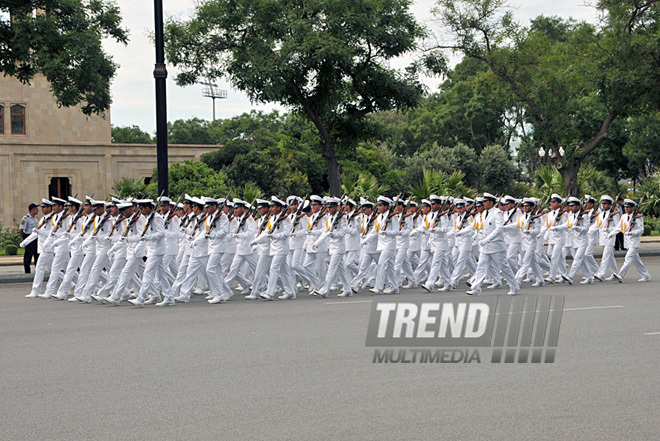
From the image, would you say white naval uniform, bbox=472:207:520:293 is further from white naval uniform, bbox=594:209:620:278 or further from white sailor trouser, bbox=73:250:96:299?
white sailor trouser, bbox=73:250:96:299

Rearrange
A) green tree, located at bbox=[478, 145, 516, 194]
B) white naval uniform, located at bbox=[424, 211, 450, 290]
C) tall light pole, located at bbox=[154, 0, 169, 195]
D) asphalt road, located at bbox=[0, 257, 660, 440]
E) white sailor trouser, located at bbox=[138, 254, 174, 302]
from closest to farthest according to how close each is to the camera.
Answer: asphalt road, located at bbox=[0, 257, 660, 440] < white sailor trouser, located at bbox=[138, 254, 174, 302] < white naval uniform, located at bbox=[424, 211, 450, 290] < tall light pole, located at bbox=[154, 0, 169, 195] < green tree, located at bbox=[478, 145, 516, 194]

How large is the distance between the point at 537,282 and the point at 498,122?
47902mm

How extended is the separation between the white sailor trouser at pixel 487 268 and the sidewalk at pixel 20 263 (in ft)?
35.1

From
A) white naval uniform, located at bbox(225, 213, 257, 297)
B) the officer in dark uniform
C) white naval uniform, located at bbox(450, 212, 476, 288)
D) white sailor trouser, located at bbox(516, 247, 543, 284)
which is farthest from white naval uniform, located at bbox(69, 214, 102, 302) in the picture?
white sailor trouser, located at bbox(516, 247, 543, 284)

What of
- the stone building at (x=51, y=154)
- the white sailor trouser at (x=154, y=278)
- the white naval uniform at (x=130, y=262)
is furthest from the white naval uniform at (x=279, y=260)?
the stone building at (x=51, y=154)

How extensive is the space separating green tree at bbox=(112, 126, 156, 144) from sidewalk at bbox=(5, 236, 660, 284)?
45055mm

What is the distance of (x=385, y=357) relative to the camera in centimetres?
887

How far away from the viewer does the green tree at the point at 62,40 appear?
21.4 metres

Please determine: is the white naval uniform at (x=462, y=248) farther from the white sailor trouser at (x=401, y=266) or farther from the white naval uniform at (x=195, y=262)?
the white naval uniform at (x=195, y=262)

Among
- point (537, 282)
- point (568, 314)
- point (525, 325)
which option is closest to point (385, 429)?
point (525, 325)

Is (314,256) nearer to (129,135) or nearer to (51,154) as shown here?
(51,154)

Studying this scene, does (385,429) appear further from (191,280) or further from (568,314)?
(191,280)

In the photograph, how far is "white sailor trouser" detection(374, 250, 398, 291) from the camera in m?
15.9

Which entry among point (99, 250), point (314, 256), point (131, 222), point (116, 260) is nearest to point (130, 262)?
point (116, 260)
